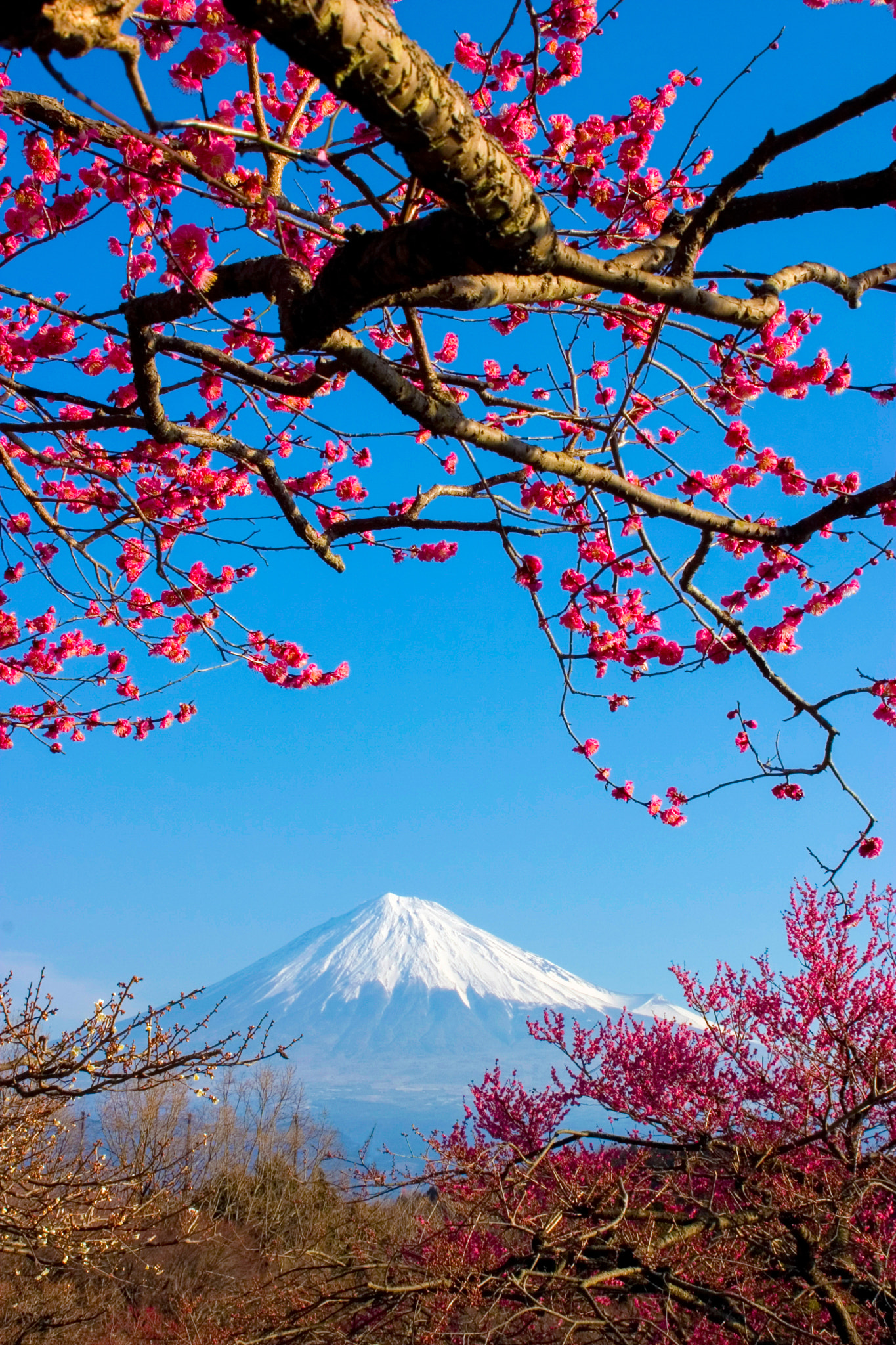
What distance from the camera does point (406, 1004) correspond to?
456ft

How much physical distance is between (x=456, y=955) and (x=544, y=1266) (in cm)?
15088

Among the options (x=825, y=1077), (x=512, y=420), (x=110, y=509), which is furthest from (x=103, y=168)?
(x=825, y=1077)

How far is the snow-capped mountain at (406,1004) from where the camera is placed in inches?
4879

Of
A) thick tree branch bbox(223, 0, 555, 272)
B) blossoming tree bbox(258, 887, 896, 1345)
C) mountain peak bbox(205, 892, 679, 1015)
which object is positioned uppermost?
mountain peak bbox(205, 892, 679, 1015)

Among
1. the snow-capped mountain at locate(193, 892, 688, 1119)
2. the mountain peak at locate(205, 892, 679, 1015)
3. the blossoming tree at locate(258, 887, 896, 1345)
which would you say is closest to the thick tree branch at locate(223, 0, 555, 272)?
the blossoming tree at locate(258, 887, 896, 1345)

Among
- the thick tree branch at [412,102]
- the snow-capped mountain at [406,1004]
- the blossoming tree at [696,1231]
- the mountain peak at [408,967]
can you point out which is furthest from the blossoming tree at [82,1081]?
the mountain peak at [408,967]

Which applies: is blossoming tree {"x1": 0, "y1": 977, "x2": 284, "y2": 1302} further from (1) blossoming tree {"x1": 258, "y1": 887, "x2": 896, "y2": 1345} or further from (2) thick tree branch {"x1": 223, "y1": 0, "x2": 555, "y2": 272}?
(2) thick tree branch {"x1": 223, "y1": 0, "x2": 555, "y2": 272}

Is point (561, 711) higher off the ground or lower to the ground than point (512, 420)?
lower

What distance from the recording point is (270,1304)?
14.3 feet

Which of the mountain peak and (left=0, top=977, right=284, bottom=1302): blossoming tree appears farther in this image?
the mountain peak

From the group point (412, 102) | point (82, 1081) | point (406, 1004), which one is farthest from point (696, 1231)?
point (406, 1004)

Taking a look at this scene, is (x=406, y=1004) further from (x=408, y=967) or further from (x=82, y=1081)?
(x=82, y=1081)

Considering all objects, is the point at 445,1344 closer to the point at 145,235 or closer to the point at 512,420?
the point at 512,420

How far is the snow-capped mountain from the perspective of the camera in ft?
407
